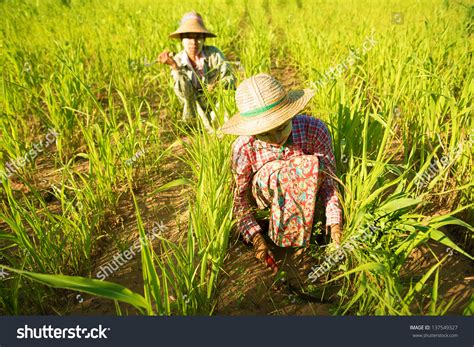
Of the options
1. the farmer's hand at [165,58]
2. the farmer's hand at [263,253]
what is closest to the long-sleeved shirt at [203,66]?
the farmer's hand at [165,58]

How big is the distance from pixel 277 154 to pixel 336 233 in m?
0.44

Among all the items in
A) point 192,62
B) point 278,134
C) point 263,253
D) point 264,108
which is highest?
point 192,62

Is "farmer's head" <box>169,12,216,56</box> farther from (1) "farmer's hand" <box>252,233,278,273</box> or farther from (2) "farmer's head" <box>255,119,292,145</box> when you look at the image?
(1) "farmer's hand" <box>252,233,278,273</box>

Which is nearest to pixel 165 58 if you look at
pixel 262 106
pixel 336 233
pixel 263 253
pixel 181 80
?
pixel 181 80

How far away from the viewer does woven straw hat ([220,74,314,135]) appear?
123cm

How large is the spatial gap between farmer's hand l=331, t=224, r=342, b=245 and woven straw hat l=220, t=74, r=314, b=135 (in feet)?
1.69

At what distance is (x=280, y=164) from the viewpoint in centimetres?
137

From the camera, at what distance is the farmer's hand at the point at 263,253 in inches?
54.4

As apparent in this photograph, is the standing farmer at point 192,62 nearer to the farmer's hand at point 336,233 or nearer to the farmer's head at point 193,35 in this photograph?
the farmer's head at point 193,35

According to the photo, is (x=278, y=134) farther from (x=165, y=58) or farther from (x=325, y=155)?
(x=165, y=58)

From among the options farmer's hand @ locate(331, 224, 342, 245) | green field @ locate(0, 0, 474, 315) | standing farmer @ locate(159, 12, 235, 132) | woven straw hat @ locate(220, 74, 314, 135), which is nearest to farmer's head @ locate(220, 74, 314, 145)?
woven straw hat @ locate(220, 74, 314, 135)

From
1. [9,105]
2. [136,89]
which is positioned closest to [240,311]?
[9,105]

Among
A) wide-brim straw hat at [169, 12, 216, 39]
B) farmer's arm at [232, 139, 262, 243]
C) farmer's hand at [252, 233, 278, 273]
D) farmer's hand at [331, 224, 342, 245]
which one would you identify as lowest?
farmer's hand at [252, 233, 278, 273]

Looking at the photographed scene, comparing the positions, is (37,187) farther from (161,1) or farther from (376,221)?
(161,1)
